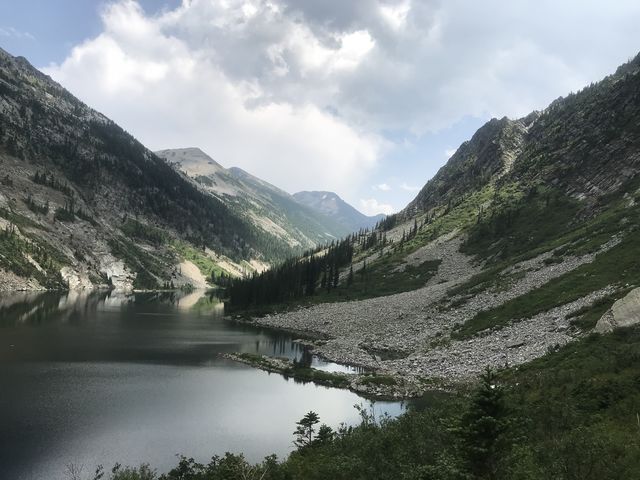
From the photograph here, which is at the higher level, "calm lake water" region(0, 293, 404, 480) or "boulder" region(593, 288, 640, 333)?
"boulder" region(593, 288, 640, 333)

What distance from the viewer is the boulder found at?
3531cm

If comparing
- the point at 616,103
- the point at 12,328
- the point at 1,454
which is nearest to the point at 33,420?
the point at 1,454

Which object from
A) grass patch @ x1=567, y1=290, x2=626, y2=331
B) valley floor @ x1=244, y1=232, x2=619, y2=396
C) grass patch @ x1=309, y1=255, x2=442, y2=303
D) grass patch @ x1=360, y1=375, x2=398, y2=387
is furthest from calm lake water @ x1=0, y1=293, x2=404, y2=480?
grass patch @ x1=309, y1=255, x2=442, y2=303

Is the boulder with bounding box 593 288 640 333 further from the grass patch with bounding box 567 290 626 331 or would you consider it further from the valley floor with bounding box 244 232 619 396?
the grass patch with bounding box 567 290 626 331

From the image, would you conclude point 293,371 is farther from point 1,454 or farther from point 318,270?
point 318,270

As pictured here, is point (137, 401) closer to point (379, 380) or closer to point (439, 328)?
point (379, 380)

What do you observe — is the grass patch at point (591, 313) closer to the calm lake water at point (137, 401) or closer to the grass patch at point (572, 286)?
the grass patch at point (572, 286)

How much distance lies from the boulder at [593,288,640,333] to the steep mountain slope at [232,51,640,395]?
0.48ft

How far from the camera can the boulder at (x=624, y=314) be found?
35312mm

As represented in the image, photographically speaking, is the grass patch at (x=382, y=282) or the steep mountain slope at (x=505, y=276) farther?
the grass patch at (x=382, y=282)

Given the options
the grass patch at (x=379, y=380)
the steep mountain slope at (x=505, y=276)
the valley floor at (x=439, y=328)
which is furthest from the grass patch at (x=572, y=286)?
the grass patch at (x=379, y=380)

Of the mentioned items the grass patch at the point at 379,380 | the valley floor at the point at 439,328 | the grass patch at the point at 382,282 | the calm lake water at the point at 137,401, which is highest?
the grass patch at the point at 382,282

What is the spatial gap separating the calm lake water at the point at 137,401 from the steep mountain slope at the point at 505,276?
1288cm

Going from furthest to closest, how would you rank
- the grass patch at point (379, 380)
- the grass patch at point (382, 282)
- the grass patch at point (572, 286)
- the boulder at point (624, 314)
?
the grass patch at point (382, 282)
the grass patch at point (572, 286)
the grass patch at point (379, 380)
the boulder at point (624, 314)
